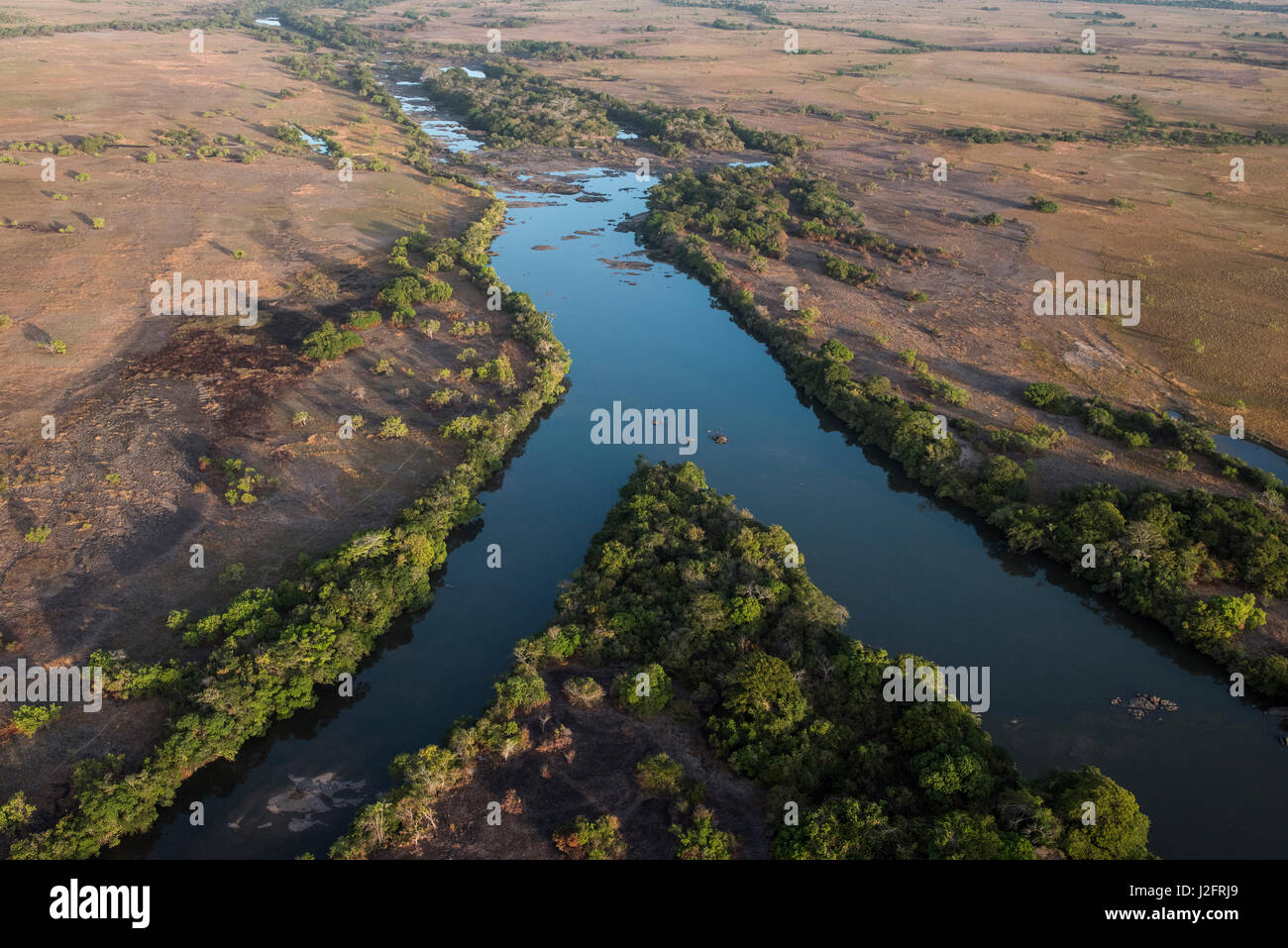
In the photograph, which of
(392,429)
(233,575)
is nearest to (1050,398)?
(392,429)

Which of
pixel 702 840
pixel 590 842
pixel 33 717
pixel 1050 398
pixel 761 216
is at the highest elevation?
pixel 761 216

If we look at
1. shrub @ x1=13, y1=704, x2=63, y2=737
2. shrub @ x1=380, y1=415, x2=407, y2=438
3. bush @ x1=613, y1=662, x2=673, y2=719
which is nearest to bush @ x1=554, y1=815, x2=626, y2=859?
bush @ x1=613, y1=662, x2=673, y2=719

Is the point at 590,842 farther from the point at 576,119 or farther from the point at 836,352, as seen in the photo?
the point at 576,119

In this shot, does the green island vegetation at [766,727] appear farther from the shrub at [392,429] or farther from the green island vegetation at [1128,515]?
the shrub at [392,429]

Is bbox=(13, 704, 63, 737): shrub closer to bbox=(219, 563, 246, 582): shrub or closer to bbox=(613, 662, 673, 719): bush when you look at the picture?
bbox=(219, 563, 246, 582): shrub

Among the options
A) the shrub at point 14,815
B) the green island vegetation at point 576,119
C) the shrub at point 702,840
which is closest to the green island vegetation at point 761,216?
the green island vegetation at point 576,119
